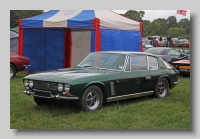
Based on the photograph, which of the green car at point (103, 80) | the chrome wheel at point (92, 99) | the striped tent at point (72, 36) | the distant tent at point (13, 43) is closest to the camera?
the green car at point (103, 80)

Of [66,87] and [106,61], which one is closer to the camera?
[66,87]

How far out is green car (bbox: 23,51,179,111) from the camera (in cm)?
582

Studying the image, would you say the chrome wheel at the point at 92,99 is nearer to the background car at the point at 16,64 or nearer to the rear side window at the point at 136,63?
the rear side window at the point at 136,63

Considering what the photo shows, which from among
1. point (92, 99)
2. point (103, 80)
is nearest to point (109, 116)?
point (92, 99)

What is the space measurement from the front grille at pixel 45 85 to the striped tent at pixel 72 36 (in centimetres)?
543

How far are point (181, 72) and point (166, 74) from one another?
4.69m

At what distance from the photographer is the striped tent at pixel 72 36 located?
11453 mm

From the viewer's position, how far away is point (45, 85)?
595cm

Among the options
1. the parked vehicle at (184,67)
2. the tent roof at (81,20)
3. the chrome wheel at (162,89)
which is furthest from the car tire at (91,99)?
the parked vehicle at (184,67)

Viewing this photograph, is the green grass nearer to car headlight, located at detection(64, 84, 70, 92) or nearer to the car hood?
car headlight, located at detection(64, 84, 70, 92)

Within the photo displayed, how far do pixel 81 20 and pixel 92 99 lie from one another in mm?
5731

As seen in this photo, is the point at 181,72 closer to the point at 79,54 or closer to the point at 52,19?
the point at 79,54

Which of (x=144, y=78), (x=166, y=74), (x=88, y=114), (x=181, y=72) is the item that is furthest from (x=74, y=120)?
(x=181, y=72)

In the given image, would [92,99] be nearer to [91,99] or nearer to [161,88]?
[91,99]
